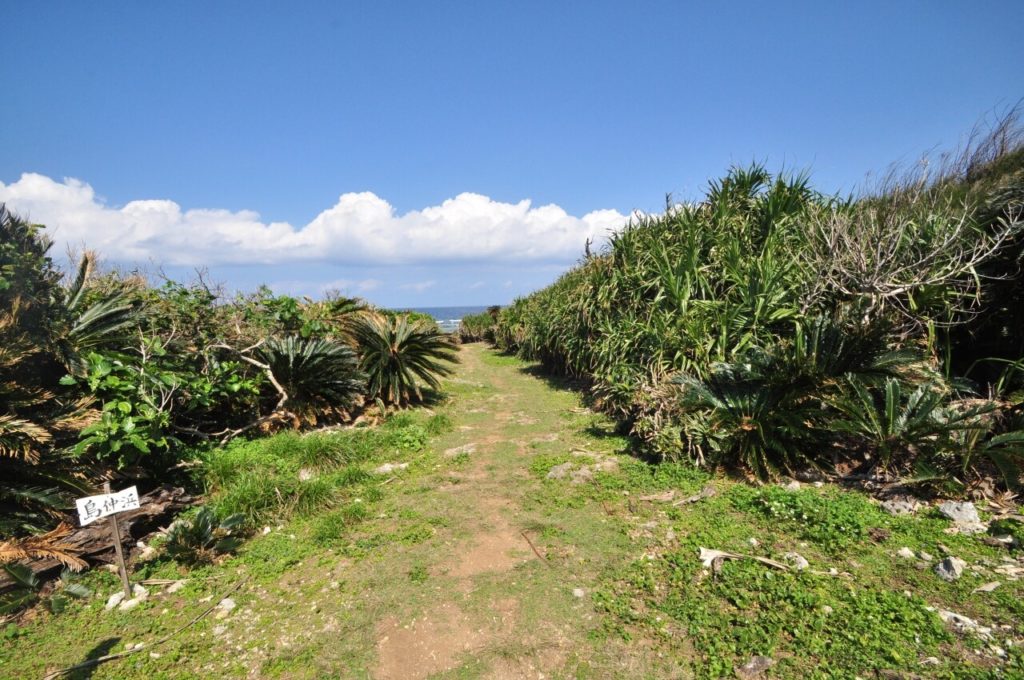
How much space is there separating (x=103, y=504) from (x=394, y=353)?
4.84m

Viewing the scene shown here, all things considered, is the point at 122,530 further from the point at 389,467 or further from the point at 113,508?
the point at 389,467

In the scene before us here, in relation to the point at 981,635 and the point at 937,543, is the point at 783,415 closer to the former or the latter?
the point at 937,543

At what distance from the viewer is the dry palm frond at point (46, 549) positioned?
2963 mm

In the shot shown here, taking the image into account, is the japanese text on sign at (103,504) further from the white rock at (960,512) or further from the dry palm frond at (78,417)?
the white rock at (960,512)

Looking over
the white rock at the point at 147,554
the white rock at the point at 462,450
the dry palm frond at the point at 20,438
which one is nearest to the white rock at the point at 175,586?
the white rock at the point at 147,554

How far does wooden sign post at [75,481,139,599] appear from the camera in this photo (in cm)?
305

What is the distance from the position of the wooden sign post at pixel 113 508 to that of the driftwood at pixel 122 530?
391 mm

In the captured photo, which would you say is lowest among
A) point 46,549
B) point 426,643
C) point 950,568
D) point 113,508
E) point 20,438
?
point 426,643

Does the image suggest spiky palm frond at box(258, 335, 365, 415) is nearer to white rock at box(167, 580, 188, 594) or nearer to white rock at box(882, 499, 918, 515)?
white rock at box(167, 580, 188, 594)

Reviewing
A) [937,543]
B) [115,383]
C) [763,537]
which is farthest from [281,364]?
[937,543]

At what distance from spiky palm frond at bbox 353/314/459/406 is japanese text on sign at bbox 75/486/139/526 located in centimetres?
428

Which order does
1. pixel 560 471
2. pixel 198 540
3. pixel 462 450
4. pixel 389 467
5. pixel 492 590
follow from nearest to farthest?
pixel 492 590
pixel 198 540
pixel 560 471
pixel 389 467
pixel 462 450

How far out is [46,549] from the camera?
311 cm

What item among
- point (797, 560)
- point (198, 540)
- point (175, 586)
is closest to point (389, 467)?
point (198, 540)
